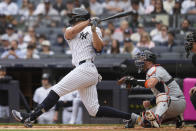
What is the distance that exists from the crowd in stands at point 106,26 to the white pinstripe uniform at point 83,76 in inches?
172

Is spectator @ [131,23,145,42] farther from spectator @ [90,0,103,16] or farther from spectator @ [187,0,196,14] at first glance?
spectator @ [90,0,103,16]

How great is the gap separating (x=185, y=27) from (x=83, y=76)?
18.4 feet

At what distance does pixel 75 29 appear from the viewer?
21.5 feet

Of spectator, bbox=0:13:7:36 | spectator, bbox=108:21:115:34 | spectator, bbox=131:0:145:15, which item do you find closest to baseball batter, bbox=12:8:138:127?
spectator, bbox=108:21:115:34

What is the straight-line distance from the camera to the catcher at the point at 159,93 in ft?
22.5

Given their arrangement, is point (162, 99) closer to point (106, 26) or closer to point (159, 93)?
point (159, 93)

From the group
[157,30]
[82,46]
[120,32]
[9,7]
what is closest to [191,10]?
[157,30]

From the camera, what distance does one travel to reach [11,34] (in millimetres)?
13750

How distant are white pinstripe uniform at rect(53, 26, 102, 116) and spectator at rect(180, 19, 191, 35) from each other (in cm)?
520

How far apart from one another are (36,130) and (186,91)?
3937 mm

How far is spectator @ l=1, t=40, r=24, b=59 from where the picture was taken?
12391mm

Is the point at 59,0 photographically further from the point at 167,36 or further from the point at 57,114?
the point at 57,114

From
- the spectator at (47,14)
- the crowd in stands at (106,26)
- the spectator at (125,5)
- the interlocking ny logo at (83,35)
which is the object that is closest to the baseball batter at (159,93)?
the interlocking ny logo at (83,35)

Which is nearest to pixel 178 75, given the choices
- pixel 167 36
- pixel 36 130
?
pixel 167 36
